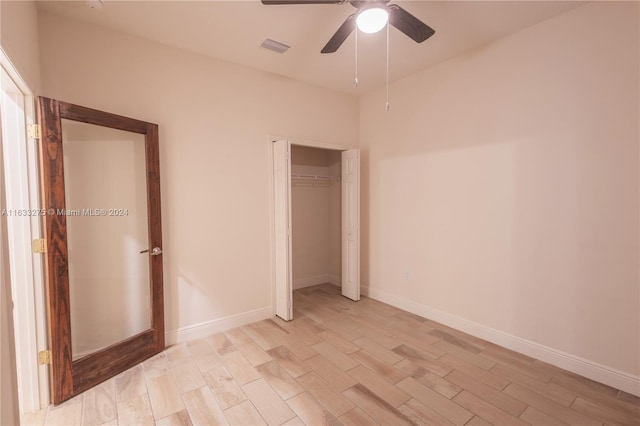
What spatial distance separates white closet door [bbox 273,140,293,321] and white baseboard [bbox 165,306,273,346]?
24 centimetres

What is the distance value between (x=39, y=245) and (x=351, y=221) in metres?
3.22

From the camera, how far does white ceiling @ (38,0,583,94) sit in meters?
2.34

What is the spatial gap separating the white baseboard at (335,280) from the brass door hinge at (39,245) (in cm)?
369

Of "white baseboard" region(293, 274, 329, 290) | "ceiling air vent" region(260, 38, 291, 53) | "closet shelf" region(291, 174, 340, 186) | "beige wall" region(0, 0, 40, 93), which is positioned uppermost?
"ceiling air vent" region(260, 38, 291, 53)

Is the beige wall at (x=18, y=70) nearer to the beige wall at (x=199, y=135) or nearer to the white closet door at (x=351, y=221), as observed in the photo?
the beige wall at (x=199, y=135)

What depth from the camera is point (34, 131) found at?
80.8 inches

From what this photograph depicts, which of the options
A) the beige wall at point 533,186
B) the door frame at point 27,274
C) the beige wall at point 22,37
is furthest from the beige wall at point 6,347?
the beige wall at point 533,186

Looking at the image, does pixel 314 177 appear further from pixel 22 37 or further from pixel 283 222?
pixel 22 37

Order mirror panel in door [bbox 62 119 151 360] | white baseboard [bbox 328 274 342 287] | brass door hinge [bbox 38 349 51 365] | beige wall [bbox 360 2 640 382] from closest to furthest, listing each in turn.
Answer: brass door hinge [bbox 38 349 51 365] → beige wall [bbox 360 2 640 382] → mirror panel in door [bbox 62 119 151 360] → white baseboard [bbox 328 274 342 287]

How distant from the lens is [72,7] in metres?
2.31

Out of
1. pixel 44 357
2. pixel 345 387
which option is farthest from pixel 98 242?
pixel 345 387

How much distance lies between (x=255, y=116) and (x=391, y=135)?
181 centimetres

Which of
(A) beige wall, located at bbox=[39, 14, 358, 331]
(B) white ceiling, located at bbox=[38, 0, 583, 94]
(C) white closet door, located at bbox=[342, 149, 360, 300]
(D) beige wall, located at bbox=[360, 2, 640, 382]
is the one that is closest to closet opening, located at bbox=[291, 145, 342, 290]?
(C) white closet door, located at bbox=[342, 149, 360, 300]

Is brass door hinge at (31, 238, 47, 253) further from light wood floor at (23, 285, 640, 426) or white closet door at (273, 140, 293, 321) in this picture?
white closet door at (273, 140, 293, 321)
